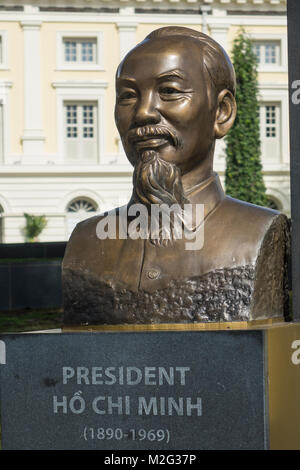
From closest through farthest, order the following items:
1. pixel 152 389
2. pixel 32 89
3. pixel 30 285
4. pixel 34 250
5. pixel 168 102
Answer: pixel 152 389
pixel 168 102
pixel 30 285
pixel 34 250
pixel 32 89

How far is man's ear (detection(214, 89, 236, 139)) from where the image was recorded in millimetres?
4266

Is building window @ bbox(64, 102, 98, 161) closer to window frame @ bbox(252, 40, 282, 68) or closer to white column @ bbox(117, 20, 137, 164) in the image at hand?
white column @ bbox(117, 20, 137, 164)

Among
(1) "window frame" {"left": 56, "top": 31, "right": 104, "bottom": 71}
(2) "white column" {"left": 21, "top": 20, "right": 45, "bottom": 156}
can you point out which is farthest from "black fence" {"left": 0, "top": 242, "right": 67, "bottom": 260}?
(1) "window frame" {"left": 56, "top": 31, "right": 104, "bottom": 71}

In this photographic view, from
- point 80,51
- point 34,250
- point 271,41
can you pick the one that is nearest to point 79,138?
point 80,51

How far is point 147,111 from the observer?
13.3 ft

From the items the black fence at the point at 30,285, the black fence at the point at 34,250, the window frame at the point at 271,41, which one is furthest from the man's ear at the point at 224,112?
the window frame at the point at 271,41

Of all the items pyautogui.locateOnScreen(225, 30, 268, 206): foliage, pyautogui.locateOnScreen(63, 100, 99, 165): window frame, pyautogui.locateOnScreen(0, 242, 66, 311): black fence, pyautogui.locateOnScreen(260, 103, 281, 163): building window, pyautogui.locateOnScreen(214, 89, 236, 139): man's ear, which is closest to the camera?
pyautogui.locateOnScreen(214, 89, 236, 139): man's ear

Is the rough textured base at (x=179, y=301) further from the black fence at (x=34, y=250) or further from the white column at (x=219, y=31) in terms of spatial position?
the white column at (x=219, y=31)

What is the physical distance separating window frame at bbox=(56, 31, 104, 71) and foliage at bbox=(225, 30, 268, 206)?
4.38m

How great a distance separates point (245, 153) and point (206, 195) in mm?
21802

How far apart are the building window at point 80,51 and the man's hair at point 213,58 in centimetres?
2480

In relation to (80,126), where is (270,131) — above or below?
above

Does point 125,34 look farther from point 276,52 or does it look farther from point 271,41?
point 276,52

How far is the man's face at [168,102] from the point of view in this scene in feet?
13.4
